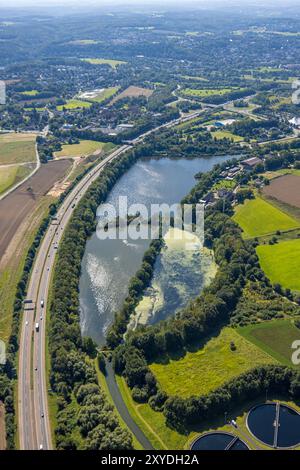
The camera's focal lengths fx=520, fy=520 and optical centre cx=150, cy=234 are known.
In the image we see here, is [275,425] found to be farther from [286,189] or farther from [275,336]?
[286,189]

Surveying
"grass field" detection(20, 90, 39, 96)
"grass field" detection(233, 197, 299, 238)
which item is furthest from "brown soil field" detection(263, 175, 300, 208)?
"grass field" detection(20, 90, 39, 96)

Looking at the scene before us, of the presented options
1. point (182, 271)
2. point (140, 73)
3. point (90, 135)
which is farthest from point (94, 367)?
point (140, 73)

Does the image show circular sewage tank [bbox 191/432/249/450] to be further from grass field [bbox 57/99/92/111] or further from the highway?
grass field [bbox 57/99/92/111]

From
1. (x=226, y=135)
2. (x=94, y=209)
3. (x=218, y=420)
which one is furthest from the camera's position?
(x=226, y=135)

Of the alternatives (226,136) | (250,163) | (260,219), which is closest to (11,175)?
(250,163)

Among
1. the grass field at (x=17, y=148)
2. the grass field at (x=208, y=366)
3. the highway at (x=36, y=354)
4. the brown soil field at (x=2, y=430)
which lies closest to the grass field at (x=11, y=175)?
the grass field at (x=17, y=148)
